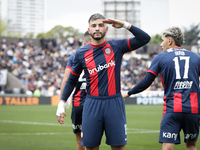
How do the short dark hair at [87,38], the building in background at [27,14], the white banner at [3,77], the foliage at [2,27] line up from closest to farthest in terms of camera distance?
the short dark hair at [87,38], the white banner at [3,77], the foliage at [2,27], the building in background at [27,14]

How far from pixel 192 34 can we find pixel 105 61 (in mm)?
77642

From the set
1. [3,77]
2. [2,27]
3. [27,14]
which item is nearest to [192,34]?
[2,27]

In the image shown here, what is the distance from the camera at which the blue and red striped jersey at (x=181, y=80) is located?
4.48 metres

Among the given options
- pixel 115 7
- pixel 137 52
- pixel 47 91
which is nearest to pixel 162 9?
pixel 115 7

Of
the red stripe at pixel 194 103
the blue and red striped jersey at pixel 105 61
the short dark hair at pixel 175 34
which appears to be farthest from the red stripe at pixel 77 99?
the red stripe at pixel 194 103

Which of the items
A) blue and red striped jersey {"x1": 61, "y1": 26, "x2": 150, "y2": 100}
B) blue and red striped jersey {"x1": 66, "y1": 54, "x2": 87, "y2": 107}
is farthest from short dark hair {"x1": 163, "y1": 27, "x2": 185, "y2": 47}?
blue and red striped jersey {"x1": 66, "y1": 54, "x2": 87, "y2": 107}

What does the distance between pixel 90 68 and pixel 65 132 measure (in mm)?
7078

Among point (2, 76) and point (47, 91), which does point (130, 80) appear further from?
point (2, 76)

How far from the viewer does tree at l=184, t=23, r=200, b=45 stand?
3051 inches

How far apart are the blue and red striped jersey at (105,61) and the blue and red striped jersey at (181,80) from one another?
0.49 meters

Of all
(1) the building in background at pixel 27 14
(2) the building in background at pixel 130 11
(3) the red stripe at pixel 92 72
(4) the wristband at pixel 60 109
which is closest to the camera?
(3) the red stripe at pixel 92 72

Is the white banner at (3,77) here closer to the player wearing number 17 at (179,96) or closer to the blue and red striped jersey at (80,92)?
the blue and red striped jersey at (80,92)

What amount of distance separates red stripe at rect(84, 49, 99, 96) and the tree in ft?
249

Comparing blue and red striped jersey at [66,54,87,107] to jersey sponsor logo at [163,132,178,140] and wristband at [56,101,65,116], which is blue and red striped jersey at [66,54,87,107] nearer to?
wristband at [56,101,65,116]
